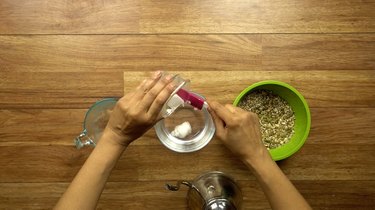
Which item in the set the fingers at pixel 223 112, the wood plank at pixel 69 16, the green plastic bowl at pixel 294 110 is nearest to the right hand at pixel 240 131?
the fingers at pixel 223 112

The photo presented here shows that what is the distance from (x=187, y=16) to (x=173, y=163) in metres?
0.40

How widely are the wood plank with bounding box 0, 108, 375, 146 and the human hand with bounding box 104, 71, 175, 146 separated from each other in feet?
0.65

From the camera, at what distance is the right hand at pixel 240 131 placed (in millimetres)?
827

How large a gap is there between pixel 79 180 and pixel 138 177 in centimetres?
26

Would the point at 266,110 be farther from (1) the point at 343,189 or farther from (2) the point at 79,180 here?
(2) the point at 79,180

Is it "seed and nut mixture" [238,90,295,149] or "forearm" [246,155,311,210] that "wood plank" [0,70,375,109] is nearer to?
"seed and nut mixture" [238,90,295,149]

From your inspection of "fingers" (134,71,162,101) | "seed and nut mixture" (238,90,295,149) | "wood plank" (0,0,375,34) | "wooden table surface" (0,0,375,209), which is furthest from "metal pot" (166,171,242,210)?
"wood plank" (0,0,375,34)

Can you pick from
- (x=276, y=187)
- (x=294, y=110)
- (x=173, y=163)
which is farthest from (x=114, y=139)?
(x=294, y=110)

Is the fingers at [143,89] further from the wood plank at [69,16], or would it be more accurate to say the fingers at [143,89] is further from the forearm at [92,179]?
the wood plank at [69,16]

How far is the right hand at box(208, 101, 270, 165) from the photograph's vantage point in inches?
32.5

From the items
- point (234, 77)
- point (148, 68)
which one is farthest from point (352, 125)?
point (148, 68)

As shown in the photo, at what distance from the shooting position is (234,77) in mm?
1000

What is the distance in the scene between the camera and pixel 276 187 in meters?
0.81

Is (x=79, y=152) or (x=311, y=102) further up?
(x=311, y=102)
